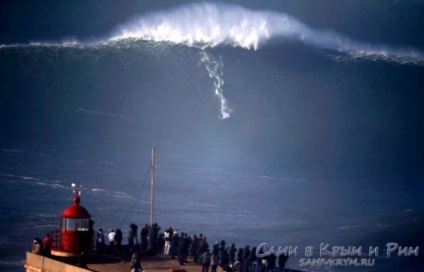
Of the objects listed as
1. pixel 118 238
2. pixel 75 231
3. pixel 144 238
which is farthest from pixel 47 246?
pixel 144 238

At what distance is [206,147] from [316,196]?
15.5 feet

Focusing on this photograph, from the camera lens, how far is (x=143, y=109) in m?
46.0

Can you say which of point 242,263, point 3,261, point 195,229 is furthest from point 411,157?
point 242,263

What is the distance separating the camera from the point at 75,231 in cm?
2409

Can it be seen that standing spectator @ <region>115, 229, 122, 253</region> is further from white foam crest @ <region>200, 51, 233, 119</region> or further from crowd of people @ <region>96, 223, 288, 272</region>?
white foam crest @ <region>200, 51, 233, 119</region>

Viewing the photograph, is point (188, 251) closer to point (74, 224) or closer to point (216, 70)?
point (74, 224)

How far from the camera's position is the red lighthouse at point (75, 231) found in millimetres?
24000

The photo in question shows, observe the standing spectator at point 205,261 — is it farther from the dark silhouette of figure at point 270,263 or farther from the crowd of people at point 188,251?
the dark silhouette of figure at point 270,263

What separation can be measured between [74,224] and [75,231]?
15cm

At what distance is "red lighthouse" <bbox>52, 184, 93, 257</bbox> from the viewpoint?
78.7ft

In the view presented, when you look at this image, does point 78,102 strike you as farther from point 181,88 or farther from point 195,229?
point 195,229

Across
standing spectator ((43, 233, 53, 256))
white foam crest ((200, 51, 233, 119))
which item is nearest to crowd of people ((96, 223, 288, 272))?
standing spectator ((43, 233, 53, 256))

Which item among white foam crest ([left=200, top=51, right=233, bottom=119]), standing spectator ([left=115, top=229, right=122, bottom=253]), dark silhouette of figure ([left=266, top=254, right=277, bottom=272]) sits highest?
white foam crest ([left=200, top=51, right=233, bottom=119])

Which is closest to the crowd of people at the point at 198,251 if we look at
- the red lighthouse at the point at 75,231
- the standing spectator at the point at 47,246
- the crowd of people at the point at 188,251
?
the crowd of people at the point at 188,251
